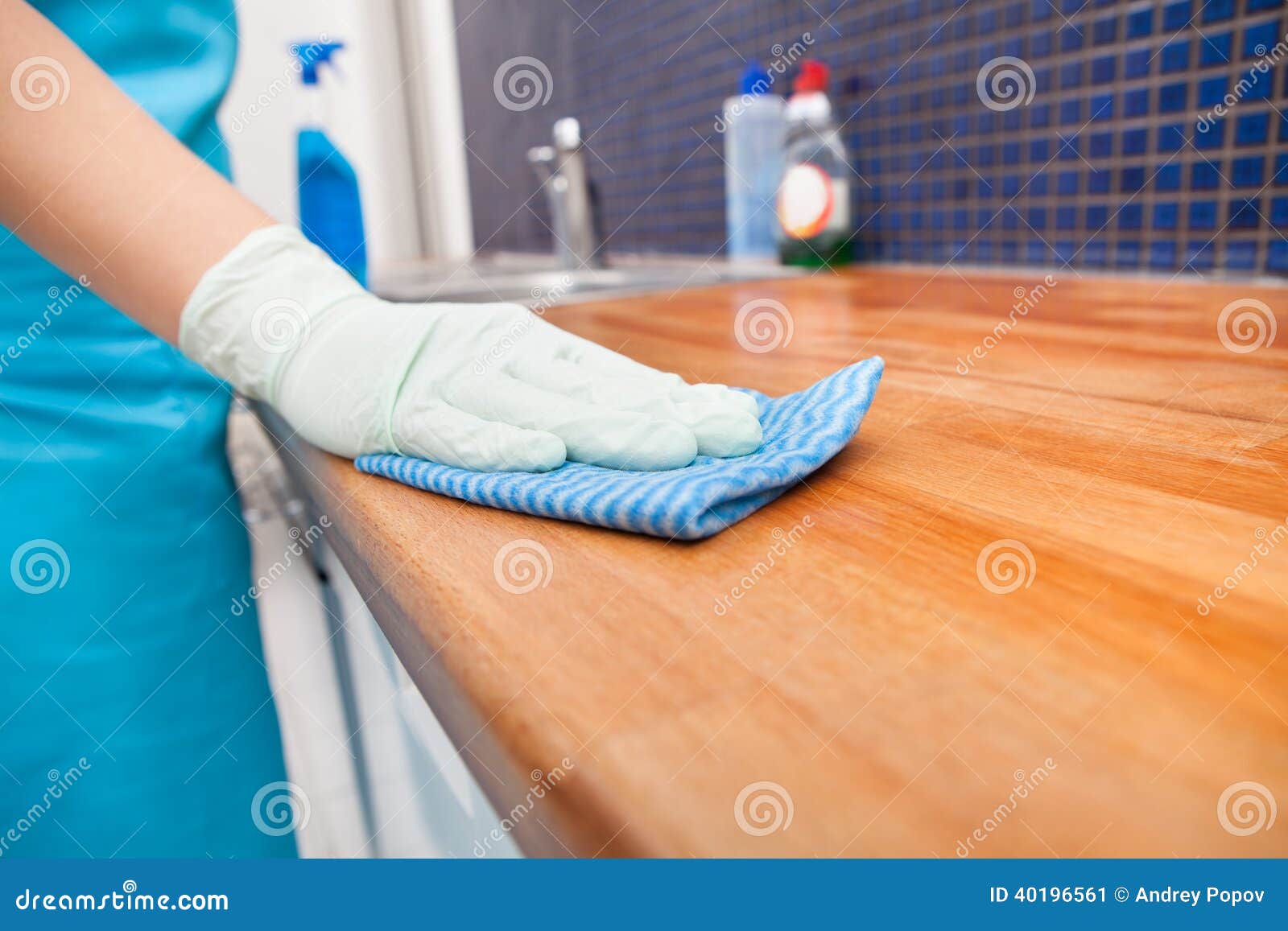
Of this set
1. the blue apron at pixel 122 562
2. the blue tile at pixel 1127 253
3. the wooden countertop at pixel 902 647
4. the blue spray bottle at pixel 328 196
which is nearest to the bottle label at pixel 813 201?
the blue tile at pixel 1127 253

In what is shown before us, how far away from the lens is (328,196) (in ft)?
5.87

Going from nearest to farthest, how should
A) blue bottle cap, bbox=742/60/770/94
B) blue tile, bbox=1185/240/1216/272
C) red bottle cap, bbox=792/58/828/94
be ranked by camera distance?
blue tile, bbox=1185/240/1216/272 < red bottle cap, bbox=792/58/828/94 < blue bottle cap, bbox=742/60/770/94

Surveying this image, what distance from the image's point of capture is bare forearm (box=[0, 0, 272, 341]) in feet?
2.12

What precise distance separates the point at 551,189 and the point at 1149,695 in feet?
6.50

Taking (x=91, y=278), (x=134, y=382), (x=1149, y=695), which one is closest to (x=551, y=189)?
(x=134, y=382)

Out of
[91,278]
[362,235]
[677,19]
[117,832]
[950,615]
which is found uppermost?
[677,19]

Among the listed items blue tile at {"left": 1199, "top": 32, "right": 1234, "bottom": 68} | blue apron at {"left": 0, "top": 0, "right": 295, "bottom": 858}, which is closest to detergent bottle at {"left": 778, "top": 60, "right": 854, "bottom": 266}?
blue tile at {"left": 1199, "top": 32, "right": 1234, "bottom": 68}

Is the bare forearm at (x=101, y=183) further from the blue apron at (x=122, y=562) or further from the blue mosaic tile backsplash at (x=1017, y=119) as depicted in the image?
the blue mosaic tile backsplash at (x=1017, y=119)

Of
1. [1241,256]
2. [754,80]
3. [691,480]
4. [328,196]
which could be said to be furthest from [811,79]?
[691,480]

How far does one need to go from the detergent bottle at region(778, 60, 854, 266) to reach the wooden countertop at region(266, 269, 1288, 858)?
108 centimetres

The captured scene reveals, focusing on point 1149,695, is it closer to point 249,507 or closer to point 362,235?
point 249,507

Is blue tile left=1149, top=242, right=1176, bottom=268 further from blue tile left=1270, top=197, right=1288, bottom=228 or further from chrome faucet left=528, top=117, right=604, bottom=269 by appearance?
chrome faucet left=528, top=117, right=604, bottom=269

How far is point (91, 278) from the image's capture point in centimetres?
69

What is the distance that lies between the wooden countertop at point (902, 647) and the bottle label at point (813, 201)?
1075 mm
